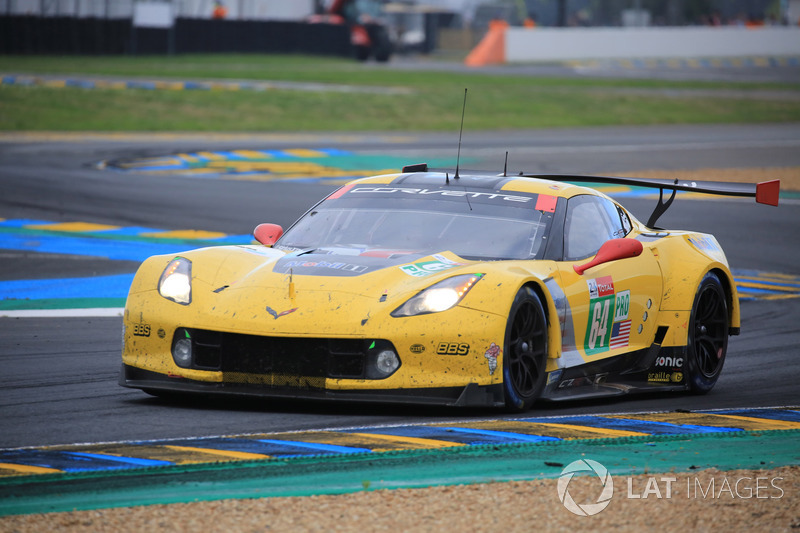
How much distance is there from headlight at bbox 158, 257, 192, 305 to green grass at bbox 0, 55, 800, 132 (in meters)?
21.6

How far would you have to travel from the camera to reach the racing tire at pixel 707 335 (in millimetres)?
7953

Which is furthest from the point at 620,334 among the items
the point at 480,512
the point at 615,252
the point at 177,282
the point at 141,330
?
the point at 480,512

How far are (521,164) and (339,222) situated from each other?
16.4m

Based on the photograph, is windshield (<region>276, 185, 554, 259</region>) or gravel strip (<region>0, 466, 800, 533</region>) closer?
gravel strip (<region>0, 466, 800, 533</region>)

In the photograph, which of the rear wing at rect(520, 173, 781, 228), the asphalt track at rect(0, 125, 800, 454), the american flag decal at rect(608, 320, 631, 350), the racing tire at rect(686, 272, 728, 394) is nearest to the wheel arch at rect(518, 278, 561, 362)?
the asphalt track at rect(0, 125, 800, 454)

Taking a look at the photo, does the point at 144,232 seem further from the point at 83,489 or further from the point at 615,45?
the point at 615,45

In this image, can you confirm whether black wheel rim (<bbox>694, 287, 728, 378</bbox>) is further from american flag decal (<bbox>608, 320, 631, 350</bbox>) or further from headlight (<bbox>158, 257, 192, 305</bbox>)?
headlight (<bbox>158, 257, 192, 305</bbox>)

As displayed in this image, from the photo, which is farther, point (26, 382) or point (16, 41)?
point (16, 41)

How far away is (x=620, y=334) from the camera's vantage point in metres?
7.62

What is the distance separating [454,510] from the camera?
4742 millimetres

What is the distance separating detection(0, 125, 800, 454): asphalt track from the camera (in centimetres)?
640

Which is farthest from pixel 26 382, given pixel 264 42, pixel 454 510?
pixel 264 42

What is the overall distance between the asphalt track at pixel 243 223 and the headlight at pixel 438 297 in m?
0.51

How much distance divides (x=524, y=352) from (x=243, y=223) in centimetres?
903
